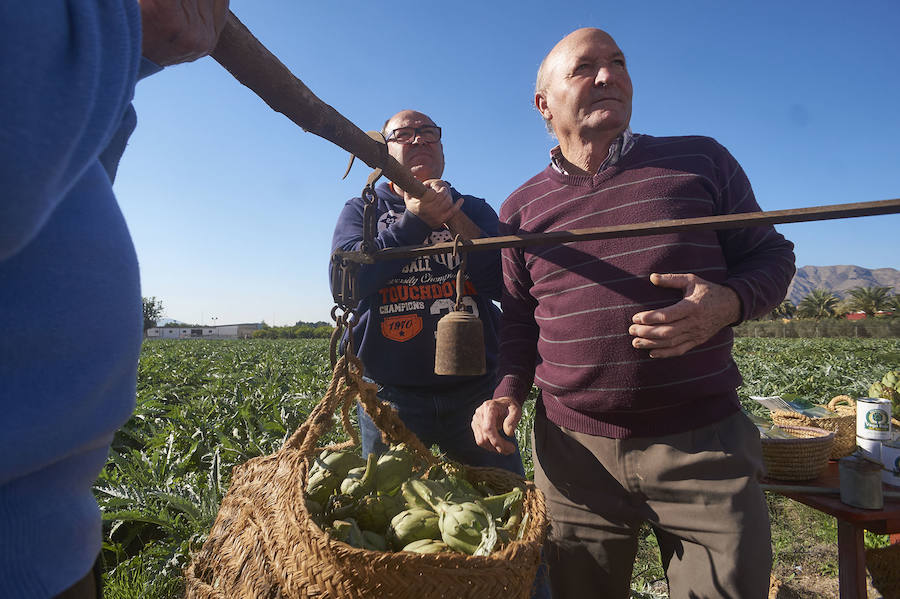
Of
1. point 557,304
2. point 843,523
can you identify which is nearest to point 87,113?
point 557,304

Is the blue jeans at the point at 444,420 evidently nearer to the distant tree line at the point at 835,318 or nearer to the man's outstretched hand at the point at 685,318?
the man's outstretched hand at the point at 685,318

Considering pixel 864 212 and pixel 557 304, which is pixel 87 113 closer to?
pixel 557 304

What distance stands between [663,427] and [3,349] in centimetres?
184

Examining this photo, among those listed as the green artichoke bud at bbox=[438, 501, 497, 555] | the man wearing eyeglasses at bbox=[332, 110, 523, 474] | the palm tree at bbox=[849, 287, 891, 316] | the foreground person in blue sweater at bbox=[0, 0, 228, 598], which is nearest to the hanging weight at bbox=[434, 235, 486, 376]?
the green artichoke bud at bbox=[438, 501, 497, 555]

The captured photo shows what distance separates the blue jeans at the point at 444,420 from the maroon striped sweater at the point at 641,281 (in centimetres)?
62

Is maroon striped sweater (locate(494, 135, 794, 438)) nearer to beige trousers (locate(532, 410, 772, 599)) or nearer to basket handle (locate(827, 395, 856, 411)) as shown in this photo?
beige trousers (locate(532, 410, 772, 599))

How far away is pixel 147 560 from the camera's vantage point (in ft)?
11.9

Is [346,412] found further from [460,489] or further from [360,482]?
[460,489]

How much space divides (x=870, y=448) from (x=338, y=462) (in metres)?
2.81

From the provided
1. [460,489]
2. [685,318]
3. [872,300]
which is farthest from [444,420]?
[872,300]

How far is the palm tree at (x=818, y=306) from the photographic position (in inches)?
2562

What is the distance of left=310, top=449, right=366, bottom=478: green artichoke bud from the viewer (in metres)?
1.72

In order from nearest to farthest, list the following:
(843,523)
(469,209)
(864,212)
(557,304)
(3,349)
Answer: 1. (3,349)
2. (864,212)
3. (557,304)
4. (843,523)
5. (469,209)

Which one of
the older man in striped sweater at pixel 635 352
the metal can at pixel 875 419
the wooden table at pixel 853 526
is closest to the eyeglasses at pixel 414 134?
the older man in striped sweater at pixel 635 352
